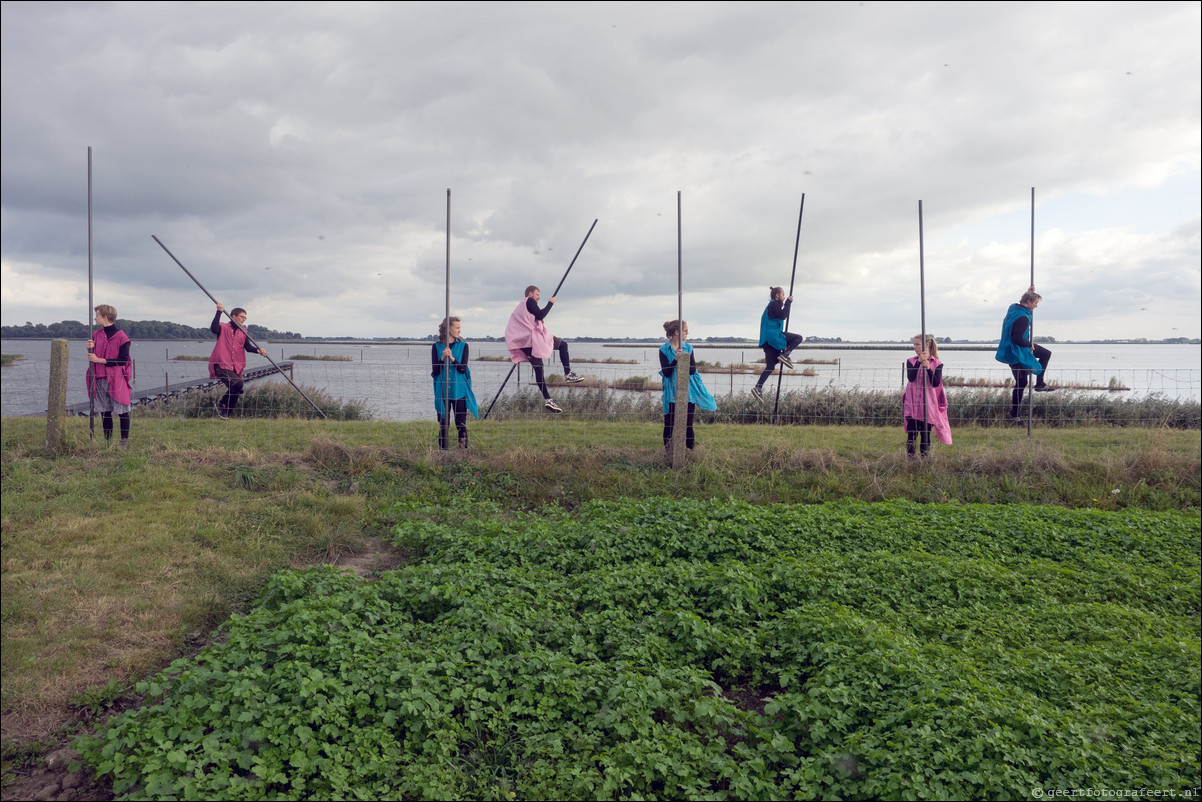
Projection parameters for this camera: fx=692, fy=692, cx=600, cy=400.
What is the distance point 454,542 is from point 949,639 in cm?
442

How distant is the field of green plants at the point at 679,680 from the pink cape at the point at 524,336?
15.0ft

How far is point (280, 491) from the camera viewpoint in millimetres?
8422

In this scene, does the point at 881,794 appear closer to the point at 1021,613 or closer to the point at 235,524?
the point at 1021,613

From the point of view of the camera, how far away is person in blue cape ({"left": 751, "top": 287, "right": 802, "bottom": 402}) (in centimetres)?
1189

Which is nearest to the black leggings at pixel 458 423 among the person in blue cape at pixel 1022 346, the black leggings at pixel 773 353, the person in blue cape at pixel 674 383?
the person in blue cape at pixel 674 383

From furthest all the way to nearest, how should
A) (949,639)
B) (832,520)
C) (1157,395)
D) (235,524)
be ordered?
(1157,395), (832,520), (235,524), (949,639)

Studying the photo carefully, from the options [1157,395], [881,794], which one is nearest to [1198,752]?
[881,794]

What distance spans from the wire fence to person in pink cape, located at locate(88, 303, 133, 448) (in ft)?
3.08

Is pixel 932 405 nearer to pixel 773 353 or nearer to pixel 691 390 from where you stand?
pixel 773 353

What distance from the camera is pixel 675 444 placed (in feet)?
33.7

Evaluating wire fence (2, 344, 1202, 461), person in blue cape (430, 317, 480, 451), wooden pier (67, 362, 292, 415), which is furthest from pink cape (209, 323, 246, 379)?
person in blue cape (430, 317, 480, 451)

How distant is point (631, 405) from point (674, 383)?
14.3 ft

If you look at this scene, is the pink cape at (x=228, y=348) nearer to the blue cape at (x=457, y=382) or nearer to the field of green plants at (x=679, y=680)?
the blue cape at (x=457, y=382)

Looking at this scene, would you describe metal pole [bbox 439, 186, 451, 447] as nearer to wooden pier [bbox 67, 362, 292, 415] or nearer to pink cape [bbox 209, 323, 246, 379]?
pink cape [bbox 209, 323, 246, 379]
